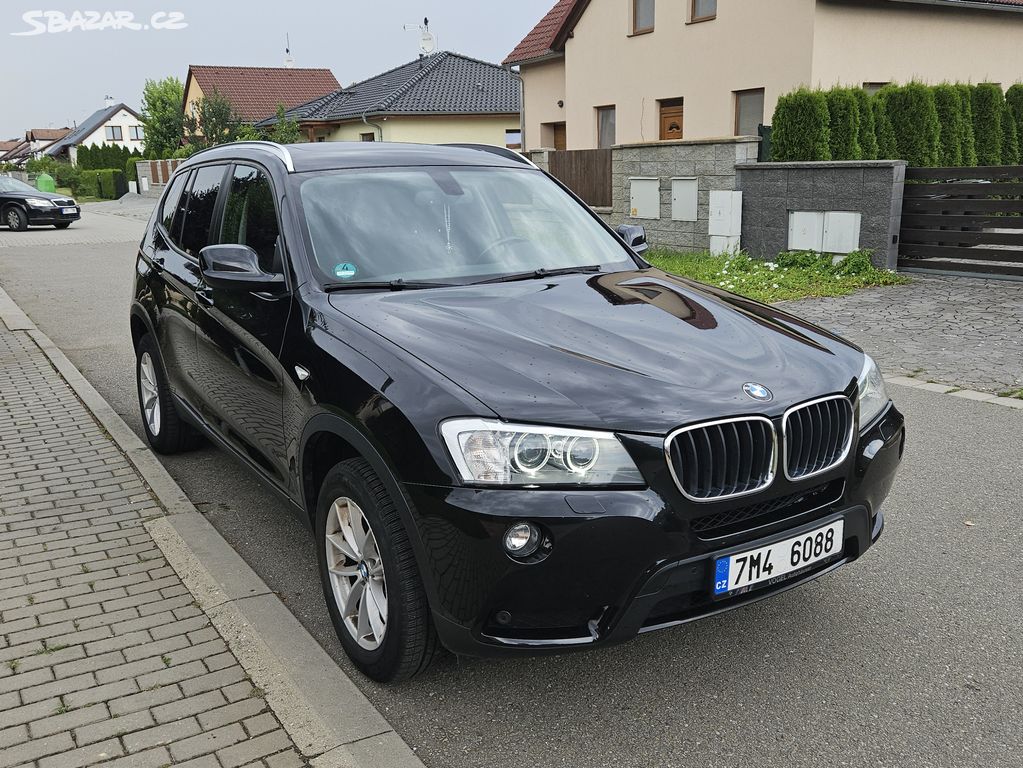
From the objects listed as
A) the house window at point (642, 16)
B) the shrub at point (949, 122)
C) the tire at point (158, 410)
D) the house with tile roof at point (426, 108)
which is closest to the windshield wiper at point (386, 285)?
the tire at point (158, 410)

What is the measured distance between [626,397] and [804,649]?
134 cm

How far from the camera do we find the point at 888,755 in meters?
2.85

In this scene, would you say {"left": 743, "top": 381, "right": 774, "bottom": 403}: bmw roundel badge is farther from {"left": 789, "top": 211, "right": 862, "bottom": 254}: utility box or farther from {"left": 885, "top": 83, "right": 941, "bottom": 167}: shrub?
{"left": 885, "top": 83, "right": 941, "bottom": 167}: shrub

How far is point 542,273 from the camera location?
4.16m

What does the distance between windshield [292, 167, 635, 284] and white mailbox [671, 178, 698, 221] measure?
35.6ft

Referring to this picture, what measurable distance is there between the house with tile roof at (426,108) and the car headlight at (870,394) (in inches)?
1436

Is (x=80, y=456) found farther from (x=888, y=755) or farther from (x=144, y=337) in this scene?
(x=888, y=755)

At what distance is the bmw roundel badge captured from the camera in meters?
2.97

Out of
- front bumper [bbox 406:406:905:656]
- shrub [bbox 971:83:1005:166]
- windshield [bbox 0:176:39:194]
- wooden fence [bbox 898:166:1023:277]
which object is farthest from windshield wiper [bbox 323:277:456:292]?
windshield [bbox 0:176:39:194]

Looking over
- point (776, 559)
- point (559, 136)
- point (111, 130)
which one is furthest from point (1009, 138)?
point (111, 130)

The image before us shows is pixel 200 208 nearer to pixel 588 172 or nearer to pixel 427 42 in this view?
pixel 588 172

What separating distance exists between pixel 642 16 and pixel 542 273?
21.8 meters

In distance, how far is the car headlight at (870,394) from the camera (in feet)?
11.0

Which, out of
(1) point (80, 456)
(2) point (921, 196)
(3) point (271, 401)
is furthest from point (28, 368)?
(2) point (921, 196)
